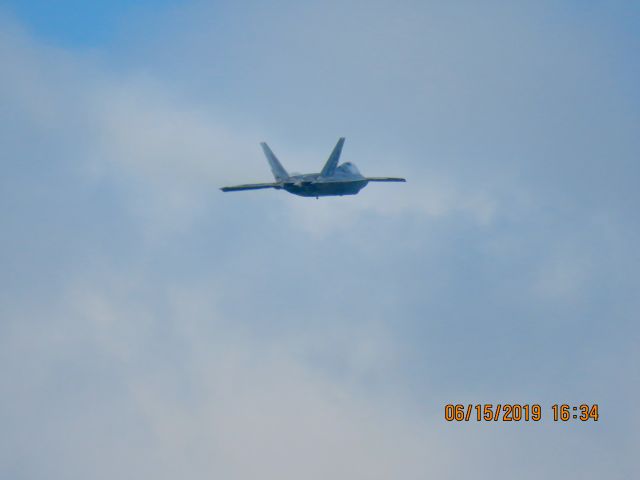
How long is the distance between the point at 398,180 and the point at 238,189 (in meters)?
23.8

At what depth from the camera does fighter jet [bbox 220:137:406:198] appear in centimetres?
13100

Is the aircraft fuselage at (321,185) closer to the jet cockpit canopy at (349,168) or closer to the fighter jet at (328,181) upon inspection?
the fighter jet at (328,181)

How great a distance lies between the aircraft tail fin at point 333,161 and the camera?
5098 inches

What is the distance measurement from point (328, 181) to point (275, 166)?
1098 centimetres

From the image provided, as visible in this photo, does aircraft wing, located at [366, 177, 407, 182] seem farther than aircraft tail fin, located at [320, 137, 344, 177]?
Yes

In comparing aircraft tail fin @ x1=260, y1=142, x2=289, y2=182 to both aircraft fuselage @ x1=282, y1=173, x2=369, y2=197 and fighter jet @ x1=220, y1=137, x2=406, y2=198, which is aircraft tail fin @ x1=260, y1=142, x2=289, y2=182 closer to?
fighter jet @ x1=220, y1=137, x2=406, y2=198

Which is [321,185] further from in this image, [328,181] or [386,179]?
[386,179]

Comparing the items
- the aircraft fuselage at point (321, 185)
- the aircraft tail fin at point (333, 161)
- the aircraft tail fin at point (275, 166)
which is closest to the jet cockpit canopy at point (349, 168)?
the aircraft fuselage at point (321, 185)

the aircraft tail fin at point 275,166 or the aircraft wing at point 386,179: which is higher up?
the aircraft tail fin at point 275,166

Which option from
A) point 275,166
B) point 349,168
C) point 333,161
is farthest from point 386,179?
point 275,166

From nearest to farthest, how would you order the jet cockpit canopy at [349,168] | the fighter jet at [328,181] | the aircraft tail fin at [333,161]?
the aircraft tail fin at [333,161], the fighter jet at [328,181], the jet cockpit canopy at [349,168]

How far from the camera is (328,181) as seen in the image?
131 m

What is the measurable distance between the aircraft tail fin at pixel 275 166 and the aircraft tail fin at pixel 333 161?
6.72 m

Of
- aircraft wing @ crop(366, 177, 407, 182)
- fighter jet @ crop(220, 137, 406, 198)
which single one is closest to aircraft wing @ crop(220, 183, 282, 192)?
fighter jet @ crop(220, 137, 406, 198)
